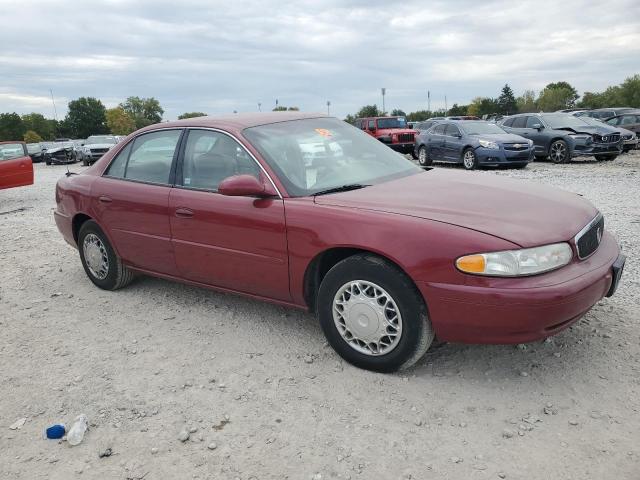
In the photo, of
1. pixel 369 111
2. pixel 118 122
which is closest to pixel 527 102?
pixel 369 111

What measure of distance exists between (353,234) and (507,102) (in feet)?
328

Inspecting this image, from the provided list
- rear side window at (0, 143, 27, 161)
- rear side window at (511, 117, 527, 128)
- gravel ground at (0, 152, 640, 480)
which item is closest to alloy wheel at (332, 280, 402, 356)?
gravel ground at (0, 152, 640, 480)

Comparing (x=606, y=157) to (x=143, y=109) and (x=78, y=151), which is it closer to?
(x=78, y=151)

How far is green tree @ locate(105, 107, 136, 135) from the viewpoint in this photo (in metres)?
103

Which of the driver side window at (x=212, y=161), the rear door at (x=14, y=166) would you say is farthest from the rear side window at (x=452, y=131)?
the driver side window at (x=212, y=161)

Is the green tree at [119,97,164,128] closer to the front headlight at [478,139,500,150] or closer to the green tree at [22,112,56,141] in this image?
the green tree at [22,112,56,141]

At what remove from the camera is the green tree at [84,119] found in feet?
346

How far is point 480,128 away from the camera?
15969 mm

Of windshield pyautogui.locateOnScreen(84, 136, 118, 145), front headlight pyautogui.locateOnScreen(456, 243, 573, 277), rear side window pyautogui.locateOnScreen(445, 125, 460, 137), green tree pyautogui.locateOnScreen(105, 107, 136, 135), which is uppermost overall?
green tree pyautogui.locateOnScreen(105, 107, 136, 135)

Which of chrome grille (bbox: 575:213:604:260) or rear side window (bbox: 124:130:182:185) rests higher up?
rear side window (bbox: 124:130:182:185)

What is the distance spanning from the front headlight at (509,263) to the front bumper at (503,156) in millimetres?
12511

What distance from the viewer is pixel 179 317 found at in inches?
175

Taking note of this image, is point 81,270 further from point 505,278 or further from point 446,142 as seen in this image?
point 446,142

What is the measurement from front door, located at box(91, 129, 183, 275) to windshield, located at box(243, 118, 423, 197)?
897mm
